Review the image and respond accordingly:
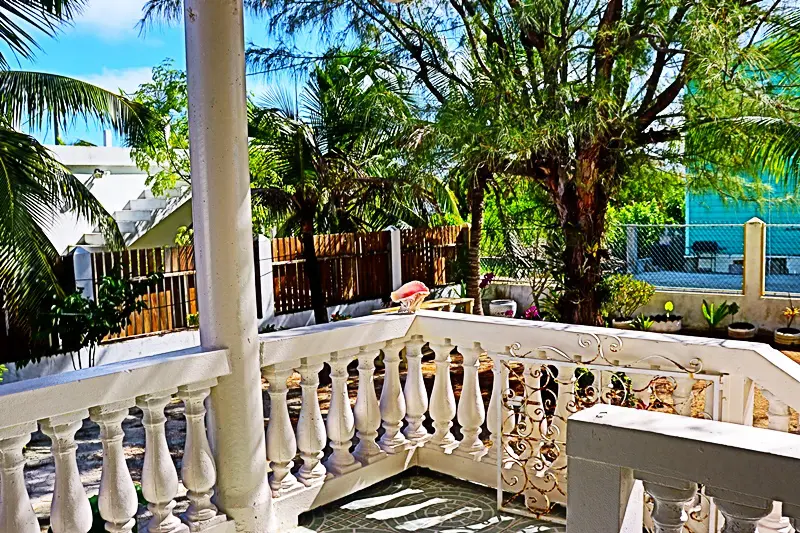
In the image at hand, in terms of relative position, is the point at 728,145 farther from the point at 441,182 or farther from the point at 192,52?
the point at 192,52

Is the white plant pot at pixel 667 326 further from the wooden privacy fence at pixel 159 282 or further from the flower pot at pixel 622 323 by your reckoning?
the wooden privacy fence at pixel 159 282

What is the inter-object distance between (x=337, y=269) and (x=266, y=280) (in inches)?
55.2

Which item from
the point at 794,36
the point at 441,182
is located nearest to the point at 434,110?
the point at 441,182

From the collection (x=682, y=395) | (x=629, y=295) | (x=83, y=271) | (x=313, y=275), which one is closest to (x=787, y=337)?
(x=629, y=295)

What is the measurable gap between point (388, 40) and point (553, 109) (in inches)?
71.2

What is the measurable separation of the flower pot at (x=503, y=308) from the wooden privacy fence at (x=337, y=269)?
180 centimetres

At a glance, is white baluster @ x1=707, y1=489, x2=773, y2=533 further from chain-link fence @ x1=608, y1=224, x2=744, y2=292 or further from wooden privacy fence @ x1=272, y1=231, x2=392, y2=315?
chain-link fence @ x1=608, y1=224, x2=744, y2=292

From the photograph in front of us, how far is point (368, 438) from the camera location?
3564 mm

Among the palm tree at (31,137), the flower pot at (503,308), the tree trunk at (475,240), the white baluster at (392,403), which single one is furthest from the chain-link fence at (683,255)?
the white baluster at (392,403)

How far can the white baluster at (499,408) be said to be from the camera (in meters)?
3.40

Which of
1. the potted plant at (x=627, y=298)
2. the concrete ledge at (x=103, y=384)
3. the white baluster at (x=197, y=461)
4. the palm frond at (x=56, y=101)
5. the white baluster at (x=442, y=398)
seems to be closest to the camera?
the concrete ledge at (x=103, y=384)

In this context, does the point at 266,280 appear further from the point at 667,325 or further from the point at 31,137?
the point at 667,325

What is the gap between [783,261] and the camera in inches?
406

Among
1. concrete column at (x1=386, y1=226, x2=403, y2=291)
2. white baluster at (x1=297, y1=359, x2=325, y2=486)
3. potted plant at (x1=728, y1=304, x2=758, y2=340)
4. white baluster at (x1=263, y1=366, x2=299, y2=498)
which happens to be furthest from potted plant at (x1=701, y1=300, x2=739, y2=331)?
white baluster at (x1=263, y1=366, x2=299, y2=498)
